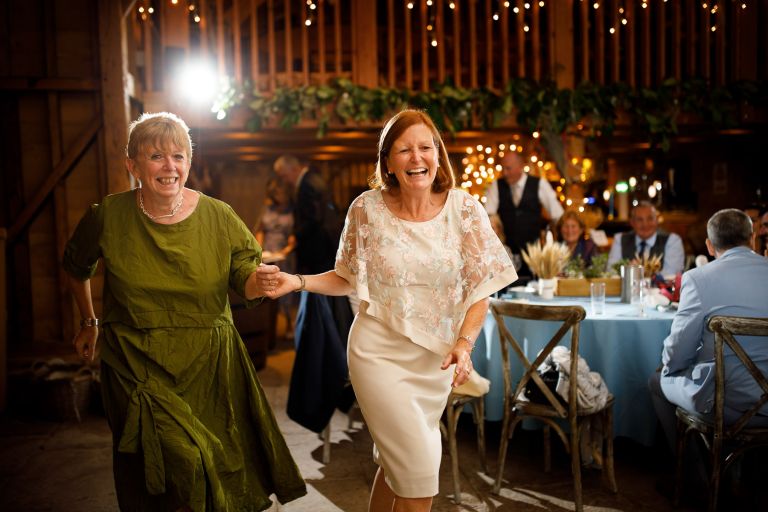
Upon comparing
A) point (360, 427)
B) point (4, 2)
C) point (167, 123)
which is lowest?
point (360, 427)

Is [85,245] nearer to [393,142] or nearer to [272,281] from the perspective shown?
[272,281]

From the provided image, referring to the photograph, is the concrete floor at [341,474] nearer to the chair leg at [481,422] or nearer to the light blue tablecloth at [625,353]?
the chair leg at [481,422]

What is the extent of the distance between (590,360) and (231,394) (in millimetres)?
2000

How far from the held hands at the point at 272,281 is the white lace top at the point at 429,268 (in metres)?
0.24

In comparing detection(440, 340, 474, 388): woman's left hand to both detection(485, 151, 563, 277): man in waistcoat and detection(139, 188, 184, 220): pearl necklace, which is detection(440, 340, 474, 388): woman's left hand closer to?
detection(139, 188, 184, 220): pearl necklace

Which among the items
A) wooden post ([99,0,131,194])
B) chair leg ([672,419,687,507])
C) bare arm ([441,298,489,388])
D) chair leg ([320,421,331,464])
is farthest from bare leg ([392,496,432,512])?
wooden post ([99,0,131,194])

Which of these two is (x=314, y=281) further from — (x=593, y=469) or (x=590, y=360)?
(x=593, y=469)

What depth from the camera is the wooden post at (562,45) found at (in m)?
7.62

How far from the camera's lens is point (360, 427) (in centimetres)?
448

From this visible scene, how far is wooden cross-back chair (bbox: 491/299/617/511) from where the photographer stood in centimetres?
308

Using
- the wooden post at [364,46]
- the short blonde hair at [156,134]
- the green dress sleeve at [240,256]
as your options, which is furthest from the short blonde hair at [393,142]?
the wooden post at [364,46]

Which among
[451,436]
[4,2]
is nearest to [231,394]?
[451,436]

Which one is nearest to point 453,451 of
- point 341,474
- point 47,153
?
point 341,474

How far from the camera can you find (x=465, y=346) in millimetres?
2211
